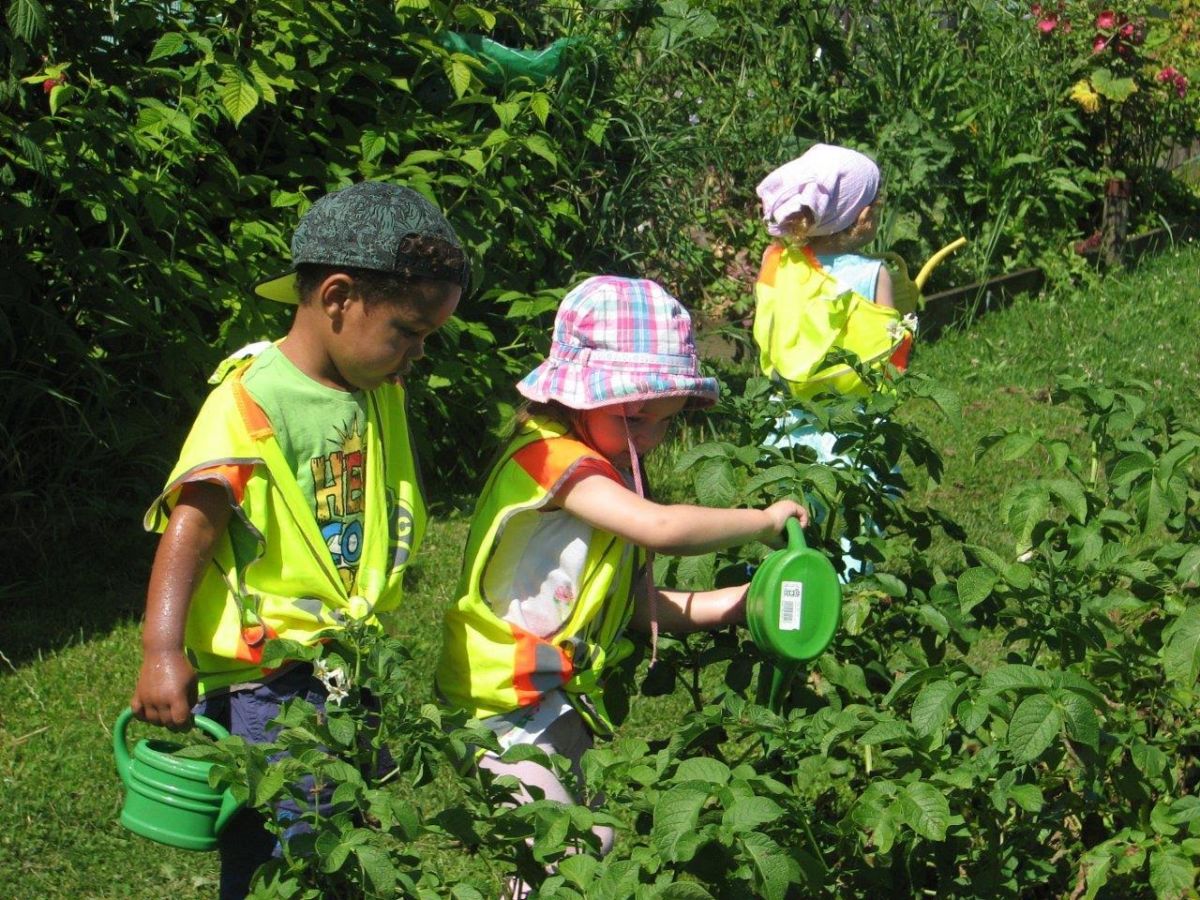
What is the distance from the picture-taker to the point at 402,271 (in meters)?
2.50

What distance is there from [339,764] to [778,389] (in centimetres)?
144

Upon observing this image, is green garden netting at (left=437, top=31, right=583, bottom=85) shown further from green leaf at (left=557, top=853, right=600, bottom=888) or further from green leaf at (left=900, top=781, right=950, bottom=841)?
green leaf at (left=557, top=853, right=600, bottom=888)

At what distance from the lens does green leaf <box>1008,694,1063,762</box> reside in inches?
85.4

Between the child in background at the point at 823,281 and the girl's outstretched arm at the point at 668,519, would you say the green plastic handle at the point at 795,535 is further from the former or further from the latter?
the child in background at the point at 823,281

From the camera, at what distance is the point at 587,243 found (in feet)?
19.9

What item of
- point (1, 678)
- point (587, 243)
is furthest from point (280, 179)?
point (1, 678)

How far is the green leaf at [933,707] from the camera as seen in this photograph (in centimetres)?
228

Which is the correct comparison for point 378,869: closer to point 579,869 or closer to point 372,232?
point 579,869

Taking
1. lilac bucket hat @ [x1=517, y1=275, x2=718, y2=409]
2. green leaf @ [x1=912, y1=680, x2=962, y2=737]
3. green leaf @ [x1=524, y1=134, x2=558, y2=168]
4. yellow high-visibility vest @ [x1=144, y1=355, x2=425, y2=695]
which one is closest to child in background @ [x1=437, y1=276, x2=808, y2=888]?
lilac bucket hat @ [x1=517, y1=275, x2=718, y2=409]

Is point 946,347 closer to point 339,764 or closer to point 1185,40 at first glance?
point 1185,40

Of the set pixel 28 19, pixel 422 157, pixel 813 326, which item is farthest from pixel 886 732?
pixel 422 157

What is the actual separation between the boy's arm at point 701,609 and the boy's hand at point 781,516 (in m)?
0.16

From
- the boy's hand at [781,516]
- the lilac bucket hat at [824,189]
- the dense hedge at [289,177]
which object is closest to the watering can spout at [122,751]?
the boy's hand at [781,516]

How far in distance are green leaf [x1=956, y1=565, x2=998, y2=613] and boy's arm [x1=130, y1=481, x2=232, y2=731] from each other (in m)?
1.21
